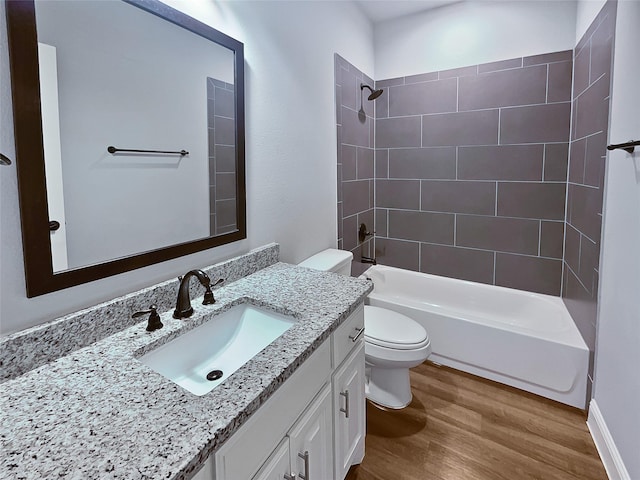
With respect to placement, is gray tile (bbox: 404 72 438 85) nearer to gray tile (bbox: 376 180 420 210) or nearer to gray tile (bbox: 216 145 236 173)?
gray tile (bbox: 376 180 420 210)

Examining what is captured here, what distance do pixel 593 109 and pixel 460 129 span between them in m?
0.91

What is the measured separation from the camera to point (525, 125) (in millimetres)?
2480

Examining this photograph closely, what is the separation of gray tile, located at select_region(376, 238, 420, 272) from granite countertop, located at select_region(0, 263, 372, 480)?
2079mm

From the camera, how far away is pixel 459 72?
2650 millimetres

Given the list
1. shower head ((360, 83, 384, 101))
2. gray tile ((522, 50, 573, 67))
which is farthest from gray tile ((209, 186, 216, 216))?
gray tile ((522, 50, 573, 67))

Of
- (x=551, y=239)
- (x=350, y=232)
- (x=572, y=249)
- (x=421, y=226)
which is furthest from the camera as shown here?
(x=421, y=226)

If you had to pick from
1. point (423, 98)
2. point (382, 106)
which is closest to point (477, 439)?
point (423, 98)

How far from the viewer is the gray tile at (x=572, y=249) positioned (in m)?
2.13

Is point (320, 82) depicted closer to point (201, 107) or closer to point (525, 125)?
point (201, 107)

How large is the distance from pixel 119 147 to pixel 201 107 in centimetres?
41

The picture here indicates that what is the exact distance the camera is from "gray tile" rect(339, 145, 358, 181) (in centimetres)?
255

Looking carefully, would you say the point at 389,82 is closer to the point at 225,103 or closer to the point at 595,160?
the point at 595,160

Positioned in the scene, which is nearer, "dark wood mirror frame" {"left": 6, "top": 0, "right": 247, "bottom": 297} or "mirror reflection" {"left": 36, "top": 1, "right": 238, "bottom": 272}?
"dark wood mirror frame" {"left": 6, "top": 0, "right": 247, "bottom": 297}

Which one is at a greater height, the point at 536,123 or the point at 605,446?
the point at 536,123
